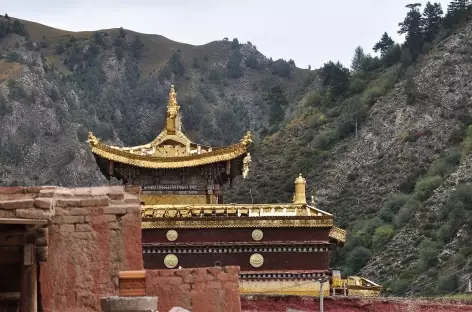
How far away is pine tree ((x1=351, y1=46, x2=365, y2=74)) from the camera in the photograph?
426 ft

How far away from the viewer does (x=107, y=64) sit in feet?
576

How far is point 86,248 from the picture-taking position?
1320 centimetres

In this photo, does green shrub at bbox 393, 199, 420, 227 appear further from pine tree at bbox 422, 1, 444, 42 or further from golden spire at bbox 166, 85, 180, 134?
golden spire at bbox 166, 85, 180, 134

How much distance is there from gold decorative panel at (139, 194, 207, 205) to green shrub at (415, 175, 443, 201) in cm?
5518

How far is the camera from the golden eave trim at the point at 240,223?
28312mm

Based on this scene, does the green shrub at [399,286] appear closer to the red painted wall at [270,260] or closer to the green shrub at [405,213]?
the green shrub at [405,213]

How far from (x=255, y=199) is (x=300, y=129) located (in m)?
17.3

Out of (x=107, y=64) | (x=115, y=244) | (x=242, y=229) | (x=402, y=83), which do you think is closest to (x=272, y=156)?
(x=402, y=83)

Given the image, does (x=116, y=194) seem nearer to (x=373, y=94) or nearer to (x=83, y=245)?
(x=83, y=245)

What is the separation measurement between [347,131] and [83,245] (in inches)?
3758

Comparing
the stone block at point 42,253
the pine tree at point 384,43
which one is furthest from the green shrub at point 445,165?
the stone block at point 42,253

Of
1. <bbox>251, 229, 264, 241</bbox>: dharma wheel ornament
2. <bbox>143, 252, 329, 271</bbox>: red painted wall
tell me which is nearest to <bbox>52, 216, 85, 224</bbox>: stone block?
<bbox>143, 252, 329, 271</bbox>: red painted wall

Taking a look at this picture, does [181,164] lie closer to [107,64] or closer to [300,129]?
[300,129]

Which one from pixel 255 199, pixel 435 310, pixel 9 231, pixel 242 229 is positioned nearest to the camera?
pixel 9 231
